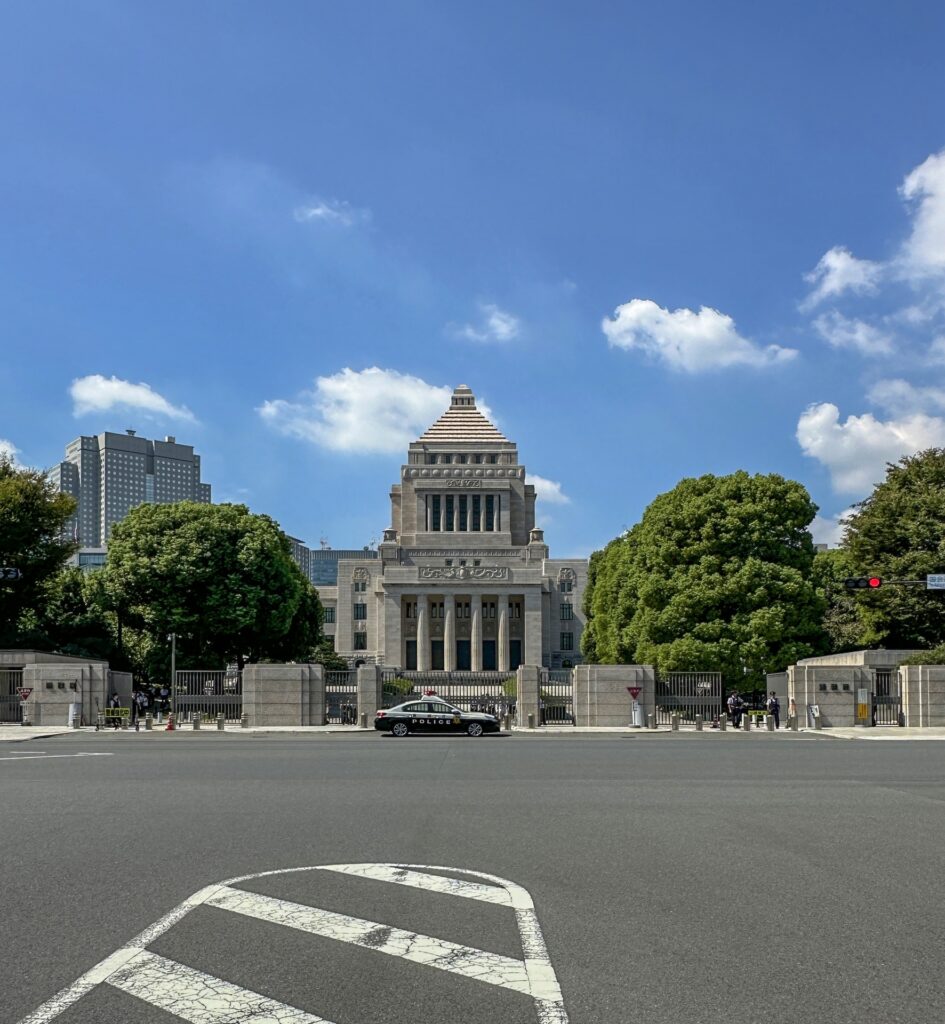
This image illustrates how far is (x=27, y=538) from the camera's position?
54625mm

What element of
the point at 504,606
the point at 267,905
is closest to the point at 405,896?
the point at 267,905

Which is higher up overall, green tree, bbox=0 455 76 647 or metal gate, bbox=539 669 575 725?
green tree, bbox=0 455 76 647

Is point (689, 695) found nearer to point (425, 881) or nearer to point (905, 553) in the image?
A: point (905, 553)

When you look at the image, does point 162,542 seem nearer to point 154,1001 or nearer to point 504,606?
point 504,606

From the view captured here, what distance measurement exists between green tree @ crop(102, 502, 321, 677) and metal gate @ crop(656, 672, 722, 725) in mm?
25731

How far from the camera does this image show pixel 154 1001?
617cm

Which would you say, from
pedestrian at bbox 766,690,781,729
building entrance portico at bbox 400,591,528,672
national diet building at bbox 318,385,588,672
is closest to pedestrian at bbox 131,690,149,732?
pedestrian at bbox 766,690,781,729

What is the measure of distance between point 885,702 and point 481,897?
127 feet

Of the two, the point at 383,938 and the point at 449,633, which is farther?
the point at 449,633

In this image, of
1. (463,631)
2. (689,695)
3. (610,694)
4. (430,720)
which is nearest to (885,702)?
(689,695)

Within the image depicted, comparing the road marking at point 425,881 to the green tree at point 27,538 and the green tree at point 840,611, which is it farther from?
the green tree at point 27,538

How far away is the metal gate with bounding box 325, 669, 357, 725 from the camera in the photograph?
151ft

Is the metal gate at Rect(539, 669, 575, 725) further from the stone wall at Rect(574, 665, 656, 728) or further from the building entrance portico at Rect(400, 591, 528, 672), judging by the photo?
the building entrance portico at Rect(400, 591, 528, 672)

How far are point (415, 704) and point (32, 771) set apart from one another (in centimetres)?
1878
